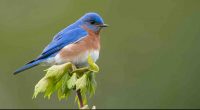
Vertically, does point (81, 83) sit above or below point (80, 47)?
above

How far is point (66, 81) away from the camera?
379 centimetres

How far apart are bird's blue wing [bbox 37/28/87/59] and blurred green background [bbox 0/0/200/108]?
378 centimetres

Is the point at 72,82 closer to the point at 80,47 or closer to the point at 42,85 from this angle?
the point at 42,85

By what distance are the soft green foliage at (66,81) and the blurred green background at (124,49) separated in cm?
688

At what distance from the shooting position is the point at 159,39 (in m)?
13.4

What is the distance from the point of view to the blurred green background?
11305 millimetres

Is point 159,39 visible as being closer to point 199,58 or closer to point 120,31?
point 120,31

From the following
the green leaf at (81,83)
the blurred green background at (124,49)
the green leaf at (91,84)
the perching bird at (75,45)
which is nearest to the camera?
the green leaf at (81,83)

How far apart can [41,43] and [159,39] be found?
8.22 feet

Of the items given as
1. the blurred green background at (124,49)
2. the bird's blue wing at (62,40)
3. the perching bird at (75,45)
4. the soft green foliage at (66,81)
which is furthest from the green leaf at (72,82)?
the blurred green background at (124,49)

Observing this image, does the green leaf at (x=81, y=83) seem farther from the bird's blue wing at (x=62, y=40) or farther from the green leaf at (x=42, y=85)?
the bird's blue wing at (x=62, y=40)

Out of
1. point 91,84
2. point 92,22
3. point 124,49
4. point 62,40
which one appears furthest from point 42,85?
point 124,49

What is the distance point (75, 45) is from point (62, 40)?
0.56ft

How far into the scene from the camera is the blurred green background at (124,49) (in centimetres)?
1130
